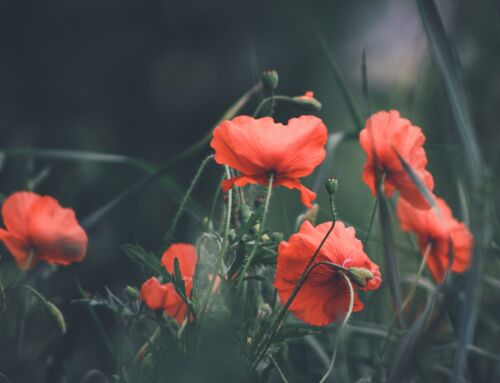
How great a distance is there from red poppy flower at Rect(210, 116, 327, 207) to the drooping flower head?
0.42ft

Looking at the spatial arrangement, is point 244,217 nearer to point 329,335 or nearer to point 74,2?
point 329,335

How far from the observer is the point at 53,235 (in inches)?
32.7

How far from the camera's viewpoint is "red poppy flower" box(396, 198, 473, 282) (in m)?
0.94

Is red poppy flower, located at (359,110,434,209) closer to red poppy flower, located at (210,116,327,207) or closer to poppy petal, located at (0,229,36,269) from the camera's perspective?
red poppy flower, located at (210,116,327,207)

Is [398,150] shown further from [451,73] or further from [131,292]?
[131,292]

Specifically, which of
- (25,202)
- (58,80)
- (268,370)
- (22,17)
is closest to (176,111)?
(58,80)

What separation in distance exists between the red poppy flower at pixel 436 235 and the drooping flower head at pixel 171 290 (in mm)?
290

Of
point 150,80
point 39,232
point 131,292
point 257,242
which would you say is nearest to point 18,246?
Result: point 39,232

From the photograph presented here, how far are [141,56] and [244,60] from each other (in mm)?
357

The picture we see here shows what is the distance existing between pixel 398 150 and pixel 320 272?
0.17m

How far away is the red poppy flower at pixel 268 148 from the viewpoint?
2.46 ft

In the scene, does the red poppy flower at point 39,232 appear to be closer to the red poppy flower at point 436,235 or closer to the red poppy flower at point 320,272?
the red poppy flower at point 320,272

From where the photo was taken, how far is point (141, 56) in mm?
2400

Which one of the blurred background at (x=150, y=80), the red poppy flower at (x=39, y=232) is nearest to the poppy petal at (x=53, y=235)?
the red poppy flower at (x=39, y=232)
